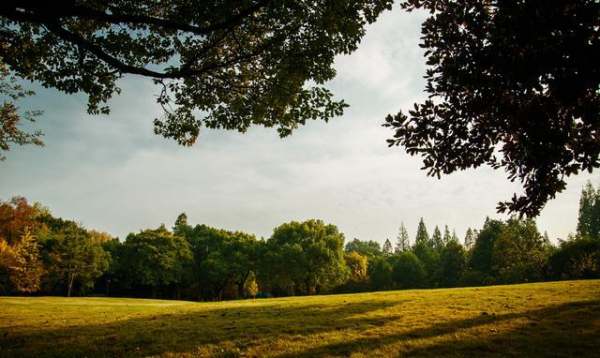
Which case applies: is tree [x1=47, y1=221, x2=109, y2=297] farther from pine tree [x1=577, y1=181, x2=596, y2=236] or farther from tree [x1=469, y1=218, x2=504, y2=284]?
pine tree [x1=577, y1=181, x2=596, y2=236]

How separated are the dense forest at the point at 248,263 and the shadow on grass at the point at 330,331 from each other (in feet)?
167

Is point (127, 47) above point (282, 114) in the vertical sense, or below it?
above

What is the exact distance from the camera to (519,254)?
232 feet

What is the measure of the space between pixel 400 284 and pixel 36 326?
8197cm

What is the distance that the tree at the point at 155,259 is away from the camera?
73375mm

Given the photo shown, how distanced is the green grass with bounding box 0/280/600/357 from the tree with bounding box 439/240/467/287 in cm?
6912

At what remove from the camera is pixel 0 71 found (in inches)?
818

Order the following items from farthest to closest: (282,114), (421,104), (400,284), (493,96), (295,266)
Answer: (400,284), (295,266), (282,114), (421,104), (493,96)

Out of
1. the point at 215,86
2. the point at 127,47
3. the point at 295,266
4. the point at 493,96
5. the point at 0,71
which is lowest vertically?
the point at 295,266

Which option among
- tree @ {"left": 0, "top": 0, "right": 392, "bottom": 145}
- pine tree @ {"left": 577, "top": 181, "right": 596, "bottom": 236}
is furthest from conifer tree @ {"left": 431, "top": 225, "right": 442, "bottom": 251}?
tree @ {"left": 0, "top": 0, "right": 392, "bottom": 145}

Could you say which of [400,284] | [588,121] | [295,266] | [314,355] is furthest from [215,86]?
[400,284]

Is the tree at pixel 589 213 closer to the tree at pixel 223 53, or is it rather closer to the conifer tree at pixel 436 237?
the conifer tree at pixel 436 237

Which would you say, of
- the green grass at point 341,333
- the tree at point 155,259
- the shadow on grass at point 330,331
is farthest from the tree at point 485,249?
the shadow on grass at point 330,331

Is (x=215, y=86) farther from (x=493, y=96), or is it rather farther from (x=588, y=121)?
(x=588, y=121)
